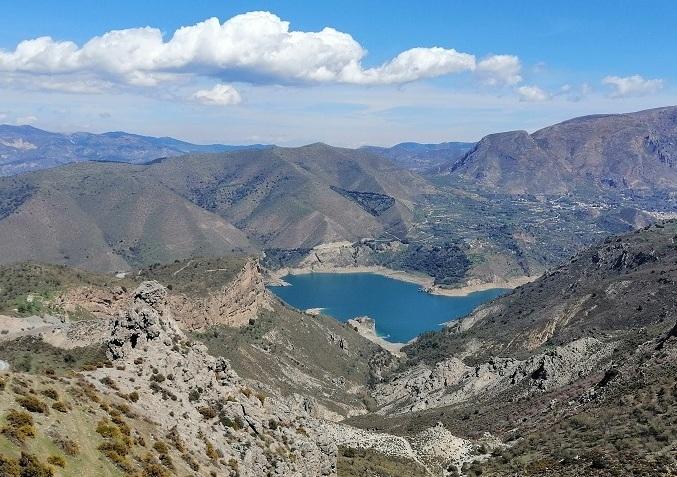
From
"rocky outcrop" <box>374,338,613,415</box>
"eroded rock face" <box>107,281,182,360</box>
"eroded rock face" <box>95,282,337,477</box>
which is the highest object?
"eroded rock face" <box>107,281,182,360</box>

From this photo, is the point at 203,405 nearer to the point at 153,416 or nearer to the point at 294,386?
the point at 153,416

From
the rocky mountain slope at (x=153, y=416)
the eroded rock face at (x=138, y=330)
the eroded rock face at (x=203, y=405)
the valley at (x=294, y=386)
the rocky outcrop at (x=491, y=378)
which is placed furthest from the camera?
the rocky outcrop at (x=491, y=378)

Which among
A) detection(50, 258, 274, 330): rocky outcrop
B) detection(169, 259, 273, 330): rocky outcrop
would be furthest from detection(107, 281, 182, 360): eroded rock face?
detection(169, 259, 273, 330): rocky outcrop

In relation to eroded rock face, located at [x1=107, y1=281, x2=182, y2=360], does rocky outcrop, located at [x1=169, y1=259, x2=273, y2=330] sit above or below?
below

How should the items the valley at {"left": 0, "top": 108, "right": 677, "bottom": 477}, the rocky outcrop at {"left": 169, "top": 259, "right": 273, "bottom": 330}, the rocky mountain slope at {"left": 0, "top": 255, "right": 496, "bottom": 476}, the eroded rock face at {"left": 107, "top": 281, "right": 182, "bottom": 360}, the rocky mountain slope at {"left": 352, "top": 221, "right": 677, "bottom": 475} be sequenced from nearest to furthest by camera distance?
the rocky mountain slope at {"left": 0, "top": 255, "right": 496, "bottom": 476}
the valley at {"left": 0, "top": 108, "right": 677, "bottom": 477}
the eroded rock face at {"left": 107, "top": 281, "right": 182, "bottom": 360}
the rocky mountain slope at {"left": 352, "top": 221, "right": 677, "bottom": 475}
the rocky outcrop at {"left": 169, "top": 259, "right": 273, "bottom": 330}

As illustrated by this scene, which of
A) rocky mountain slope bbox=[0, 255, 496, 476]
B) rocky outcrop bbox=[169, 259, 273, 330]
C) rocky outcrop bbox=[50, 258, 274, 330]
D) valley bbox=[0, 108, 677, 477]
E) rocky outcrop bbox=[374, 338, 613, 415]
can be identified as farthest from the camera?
rocky outcrop bbox=[169, 259, 273, 330]

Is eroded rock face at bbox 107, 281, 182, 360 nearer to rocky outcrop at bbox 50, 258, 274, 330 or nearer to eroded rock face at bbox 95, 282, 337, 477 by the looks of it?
eroded rock face at bbox 95, 282, 337, 477

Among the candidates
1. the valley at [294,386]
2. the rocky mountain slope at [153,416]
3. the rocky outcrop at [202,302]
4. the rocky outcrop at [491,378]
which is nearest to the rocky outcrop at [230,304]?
the rocky outcrop at [202,302]

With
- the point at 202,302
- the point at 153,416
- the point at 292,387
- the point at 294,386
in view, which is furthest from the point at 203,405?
the point at 202,302

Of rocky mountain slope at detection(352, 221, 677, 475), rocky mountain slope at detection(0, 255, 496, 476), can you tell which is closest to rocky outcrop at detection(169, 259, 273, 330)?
rocky mountain slope at detection(352, 221, 677, 475)

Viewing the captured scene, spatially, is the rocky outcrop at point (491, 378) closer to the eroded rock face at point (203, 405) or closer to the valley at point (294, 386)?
the valley at point (294, 386)

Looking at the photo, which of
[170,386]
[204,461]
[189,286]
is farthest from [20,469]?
[189,286]

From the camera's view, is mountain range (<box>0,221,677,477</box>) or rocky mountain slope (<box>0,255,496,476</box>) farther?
mountain range (<box>0,221,677,477</box>)

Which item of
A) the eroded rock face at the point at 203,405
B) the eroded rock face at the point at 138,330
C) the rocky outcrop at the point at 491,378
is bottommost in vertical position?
the rocky outcrop at the point at 491,378
